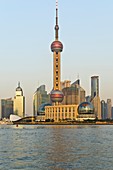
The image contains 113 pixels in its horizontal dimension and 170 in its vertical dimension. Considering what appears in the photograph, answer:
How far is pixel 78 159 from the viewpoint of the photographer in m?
66.6

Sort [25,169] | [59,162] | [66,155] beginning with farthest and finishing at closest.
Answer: [66,155] < [59,162] < [25,169]

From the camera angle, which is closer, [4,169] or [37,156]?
[4,169]

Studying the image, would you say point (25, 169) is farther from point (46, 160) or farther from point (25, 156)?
point (25, 156)

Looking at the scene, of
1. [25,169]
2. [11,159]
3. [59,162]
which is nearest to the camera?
[25,169]

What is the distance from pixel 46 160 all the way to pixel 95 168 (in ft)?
36.3

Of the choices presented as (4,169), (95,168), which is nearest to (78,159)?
(95,168)

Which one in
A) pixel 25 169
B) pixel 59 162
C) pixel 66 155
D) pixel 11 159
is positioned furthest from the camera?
pixel 66 155

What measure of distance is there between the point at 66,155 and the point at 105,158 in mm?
7623

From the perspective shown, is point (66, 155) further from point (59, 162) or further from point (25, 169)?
point (25, 169)

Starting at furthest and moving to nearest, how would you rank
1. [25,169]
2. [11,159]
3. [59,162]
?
[11,159]
[59,162]
[25,169]

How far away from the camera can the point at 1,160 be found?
2598 inches

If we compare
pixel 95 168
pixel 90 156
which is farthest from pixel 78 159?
pixel 95 168

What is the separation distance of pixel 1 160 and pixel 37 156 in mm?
7651

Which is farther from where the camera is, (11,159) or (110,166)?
(11,159)
